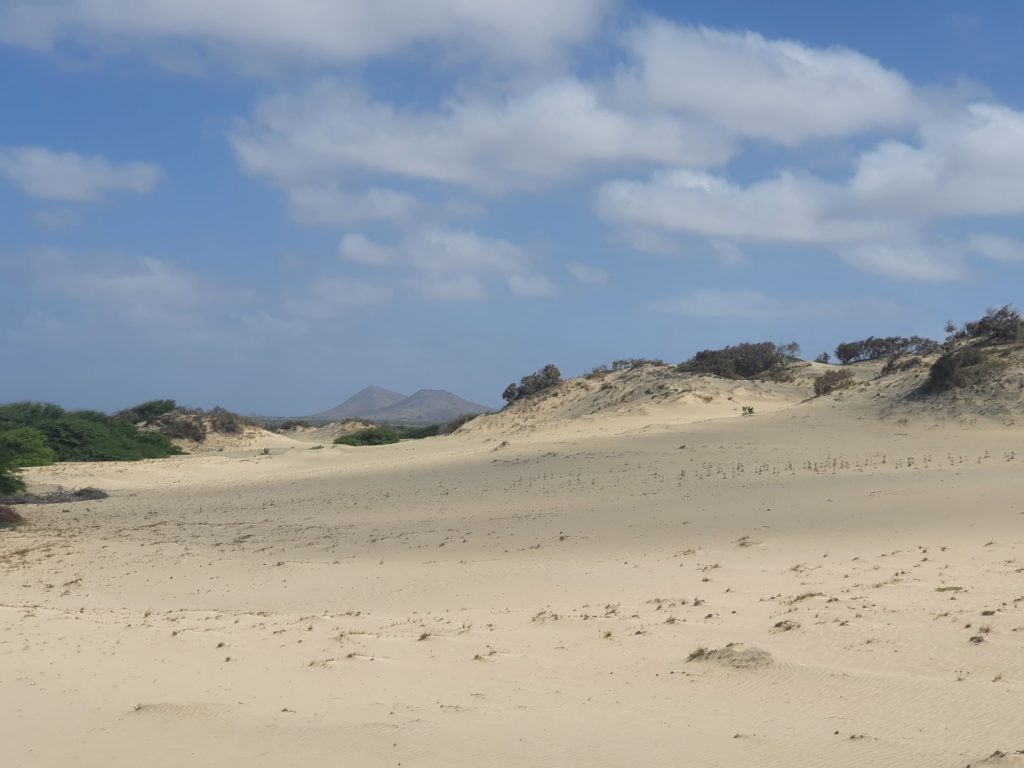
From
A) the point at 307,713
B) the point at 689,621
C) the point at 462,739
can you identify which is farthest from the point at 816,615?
the point at 307,713

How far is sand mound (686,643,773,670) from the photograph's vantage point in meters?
7.50

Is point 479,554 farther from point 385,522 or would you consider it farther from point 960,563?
point 960,563

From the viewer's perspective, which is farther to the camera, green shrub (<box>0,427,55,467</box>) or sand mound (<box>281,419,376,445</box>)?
sand mound (<box>281,419,376,445</box>)

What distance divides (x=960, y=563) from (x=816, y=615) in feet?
10.5

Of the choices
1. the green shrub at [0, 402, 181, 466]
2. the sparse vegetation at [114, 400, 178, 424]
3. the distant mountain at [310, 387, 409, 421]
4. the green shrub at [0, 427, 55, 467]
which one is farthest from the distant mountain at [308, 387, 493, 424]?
→ the green shrub at [0, 427, 55, 467]

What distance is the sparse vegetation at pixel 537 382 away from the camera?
47.1 meters

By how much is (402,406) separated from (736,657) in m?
161

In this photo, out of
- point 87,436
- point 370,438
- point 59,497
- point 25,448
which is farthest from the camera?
point 370,438

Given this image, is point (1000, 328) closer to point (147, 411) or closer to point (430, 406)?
point (147, 411)

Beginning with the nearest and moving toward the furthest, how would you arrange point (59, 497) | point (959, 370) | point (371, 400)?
1. point (959, 370)
2. point (59, 497)
3. point (371, 400)

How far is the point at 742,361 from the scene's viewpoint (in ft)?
143

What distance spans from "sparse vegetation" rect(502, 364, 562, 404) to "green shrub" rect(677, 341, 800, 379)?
6977mm

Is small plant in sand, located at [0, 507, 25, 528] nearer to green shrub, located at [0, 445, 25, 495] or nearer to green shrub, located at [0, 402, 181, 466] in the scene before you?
green shrub, located at [0, 445, 25, 495]

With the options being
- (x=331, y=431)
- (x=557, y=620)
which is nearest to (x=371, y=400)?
(x=331, y=431)
